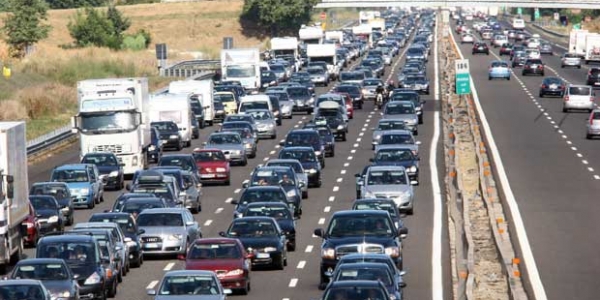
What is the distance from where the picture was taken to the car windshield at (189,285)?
1185 inches

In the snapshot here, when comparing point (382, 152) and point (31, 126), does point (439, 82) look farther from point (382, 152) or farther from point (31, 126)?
point (382, 152)

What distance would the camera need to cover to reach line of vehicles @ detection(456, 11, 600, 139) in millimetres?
85750

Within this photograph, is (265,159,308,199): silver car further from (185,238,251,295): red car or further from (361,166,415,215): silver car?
(185,238,251,295): red car

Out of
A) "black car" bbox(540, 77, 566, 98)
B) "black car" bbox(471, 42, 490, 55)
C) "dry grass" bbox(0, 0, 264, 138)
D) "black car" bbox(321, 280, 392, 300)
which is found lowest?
"black car" bbox(471, 42, 490, 55)

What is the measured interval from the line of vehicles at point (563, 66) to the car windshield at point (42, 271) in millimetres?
42766

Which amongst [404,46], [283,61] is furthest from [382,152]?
[404,46]

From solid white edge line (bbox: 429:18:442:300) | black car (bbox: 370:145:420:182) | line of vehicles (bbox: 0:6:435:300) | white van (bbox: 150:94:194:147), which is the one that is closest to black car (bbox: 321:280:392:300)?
line of vehicles (bbox: 0:6:435:300)

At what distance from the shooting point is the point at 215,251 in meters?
35.1

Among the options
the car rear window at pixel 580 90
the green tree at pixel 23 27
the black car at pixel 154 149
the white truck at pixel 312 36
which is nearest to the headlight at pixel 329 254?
the black car at pixel 154 149

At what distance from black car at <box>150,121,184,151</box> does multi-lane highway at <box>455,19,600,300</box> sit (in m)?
13.4

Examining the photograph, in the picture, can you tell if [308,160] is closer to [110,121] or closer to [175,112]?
[110,121]

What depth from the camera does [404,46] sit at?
595ft

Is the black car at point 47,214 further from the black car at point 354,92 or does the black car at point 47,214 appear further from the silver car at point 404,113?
the black car at point 354,92

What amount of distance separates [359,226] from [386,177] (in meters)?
12.2
